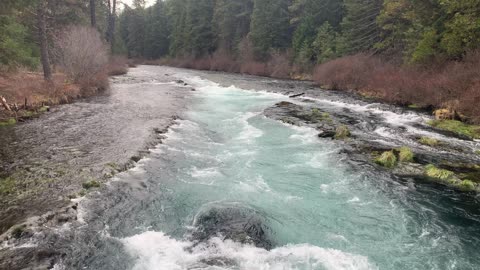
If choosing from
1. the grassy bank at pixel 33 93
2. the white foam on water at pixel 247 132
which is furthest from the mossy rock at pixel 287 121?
the grassy bank at pixel 33 93

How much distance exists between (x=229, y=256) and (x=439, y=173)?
7.66 metres

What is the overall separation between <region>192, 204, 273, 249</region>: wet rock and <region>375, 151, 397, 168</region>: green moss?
561 centimetres

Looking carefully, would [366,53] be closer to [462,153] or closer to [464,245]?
[462,153]

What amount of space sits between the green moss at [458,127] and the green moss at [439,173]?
17.6 feet

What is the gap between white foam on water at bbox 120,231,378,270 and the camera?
6.69 metres

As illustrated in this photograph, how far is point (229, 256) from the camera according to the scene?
272 inches

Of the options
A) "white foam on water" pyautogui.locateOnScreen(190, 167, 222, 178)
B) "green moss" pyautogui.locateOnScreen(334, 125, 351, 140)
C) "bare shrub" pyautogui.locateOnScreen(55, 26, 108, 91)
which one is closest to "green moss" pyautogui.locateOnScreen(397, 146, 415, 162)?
"green moss" pyautogui.locateOnScreen(334, 125, 351, 140)

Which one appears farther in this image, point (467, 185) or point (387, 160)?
point (387, 160)

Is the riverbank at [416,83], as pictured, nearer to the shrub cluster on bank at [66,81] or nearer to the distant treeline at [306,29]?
the distant treeline at [306,29]

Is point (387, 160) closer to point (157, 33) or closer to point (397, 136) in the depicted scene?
point (397, 136)

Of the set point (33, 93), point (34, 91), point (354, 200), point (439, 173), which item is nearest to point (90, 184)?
point (354, 200)

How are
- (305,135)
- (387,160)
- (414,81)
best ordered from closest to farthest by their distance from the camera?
(387,160)
(305,135)
(414,81)

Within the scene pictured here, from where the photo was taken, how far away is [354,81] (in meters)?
30.4

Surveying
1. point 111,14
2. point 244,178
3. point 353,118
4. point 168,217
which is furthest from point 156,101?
point 111,14
